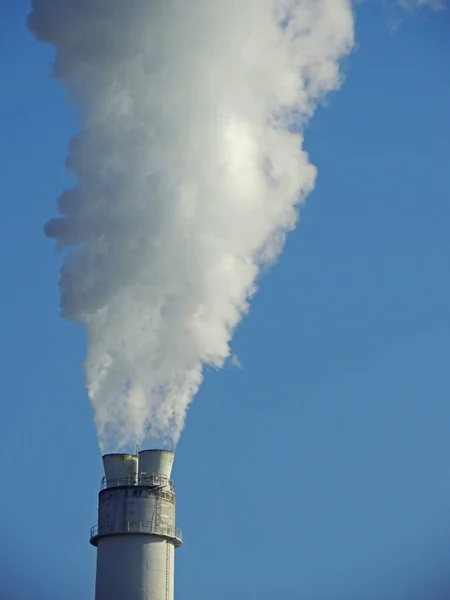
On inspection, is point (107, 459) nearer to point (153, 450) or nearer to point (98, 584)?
point (153, 450)

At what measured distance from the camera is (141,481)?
7100 cm

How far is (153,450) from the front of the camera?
71438 millimetres

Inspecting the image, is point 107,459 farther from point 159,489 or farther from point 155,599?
point 155,599

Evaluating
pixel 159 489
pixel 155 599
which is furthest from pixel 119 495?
pixel 155 599

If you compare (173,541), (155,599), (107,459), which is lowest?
(155,599)

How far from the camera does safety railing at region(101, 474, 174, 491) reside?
7088cm

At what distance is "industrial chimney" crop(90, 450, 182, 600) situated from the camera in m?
67.4

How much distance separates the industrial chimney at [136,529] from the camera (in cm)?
6744

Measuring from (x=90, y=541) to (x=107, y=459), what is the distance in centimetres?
569

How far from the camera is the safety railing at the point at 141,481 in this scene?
233 ft

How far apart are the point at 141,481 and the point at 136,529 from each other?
12.0ft

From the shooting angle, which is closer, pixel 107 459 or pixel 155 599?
pixel 155 599

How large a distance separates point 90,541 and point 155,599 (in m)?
6.41

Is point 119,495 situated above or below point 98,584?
above
